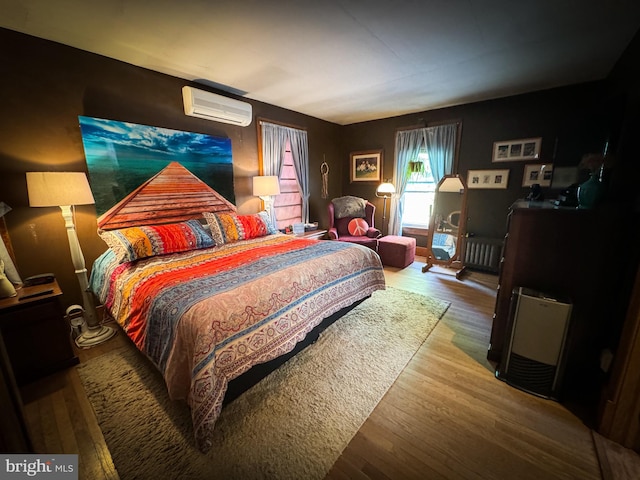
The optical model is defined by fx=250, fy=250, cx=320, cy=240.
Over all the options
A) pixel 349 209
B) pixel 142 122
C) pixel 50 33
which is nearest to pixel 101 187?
pixel 142 122

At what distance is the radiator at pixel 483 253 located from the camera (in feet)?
12.5

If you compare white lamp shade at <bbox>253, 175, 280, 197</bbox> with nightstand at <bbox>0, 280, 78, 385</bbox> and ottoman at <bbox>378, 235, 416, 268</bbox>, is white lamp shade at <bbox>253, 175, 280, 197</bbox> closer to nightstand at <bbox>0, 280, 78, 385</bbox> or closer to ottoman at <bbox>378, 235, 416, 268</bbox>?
ottoman at <bbox>378, 235, 416, 268</bbox>

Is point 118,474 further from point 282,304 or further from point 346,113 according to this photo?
point 346,113

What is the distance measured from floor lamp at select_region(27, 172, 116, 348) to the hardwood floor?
0.32 m

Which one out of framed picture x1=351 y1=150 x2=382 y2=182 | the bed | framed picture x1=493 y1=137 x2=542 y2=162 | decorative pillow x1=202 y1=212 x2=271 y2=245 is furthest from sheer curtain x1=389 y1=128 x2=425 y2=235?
decorative pillow x1=202 y1=212 x2=271 y2=245

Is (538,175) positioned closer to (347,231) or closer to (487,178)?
(487,178)

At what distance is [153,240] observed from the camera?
240 cm

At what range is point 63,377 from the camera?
1.88 m

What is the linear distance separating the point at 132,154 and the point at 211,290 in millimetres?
2073

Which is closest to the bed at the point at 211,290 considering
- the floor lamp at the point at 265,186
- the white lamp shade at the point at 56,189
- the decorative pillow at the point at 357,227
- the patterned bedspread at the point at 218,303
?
the patterned bedspread at the point at 218,303

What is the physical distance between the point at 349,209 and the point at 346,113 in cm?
170

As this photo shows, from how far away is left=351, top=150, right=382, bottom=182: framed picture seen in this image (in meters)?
4.96

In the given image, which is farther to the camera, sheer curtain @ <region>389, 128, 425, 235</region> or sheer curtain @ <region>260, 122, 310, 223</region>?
sheer curtain @ <region>389, 128, 425, 235</region>

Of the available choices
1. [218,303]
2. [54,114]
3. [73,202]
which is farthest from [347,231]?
[54,114]
